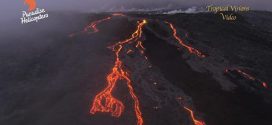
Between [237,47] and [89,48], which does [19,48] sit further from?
[237,47]

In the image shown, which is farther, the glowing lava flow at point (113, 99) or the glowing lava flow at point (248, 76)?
the glowing lava flow at point (248, 76)

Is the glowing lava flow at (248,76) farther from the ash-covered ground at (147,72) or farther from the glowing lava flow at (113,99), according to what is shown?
the glowing lava flow at (113,99)

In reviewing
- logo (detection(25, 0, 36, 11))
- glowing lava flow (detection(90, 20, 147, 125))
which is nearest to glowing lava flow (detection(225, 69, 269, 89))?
glowing lava flow (detection(90, 20, 147, 125))

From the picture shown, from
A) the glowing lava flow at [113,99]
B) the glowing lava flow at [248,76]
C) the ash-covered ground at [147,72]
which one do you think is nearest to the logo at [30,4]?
the ash-covered ground at [147,72]

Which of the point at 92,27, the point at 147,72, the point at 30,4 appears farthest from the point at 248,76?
the point at 30,4

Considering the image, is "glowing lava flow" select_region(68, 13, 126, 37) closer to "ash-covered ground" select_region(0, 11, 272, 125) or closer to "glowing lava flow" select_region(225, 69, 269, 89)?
"ash-covered ground" select_region(0, 11, 272, 125)

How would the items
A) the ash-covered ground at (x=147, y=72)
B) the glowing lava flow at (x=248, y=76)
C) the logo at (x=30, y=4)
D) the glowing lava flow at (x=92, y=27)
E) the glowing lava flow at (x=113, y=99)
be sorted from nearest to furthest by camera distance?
the ash-covered ground at (x=147, y=72) < the glowing lava flow at (x=113, y=99) < the glowing lava flow at (x=248, y=76) < the glowing lava flow at (x=92, y=27) < the logo at (x=30, y=4)

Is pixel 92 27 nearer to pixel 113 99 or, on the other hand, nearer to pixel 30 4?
pixel 113 99

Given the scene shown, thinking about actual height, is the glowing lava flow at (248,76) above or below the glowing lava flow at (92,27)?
below
